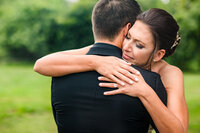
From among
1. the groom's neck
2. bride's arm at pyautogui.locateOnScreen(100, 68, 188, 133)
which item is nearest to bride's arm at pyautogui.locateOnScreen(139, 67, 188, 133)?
bride's arm at pyautogui.locateOnScreen(100, 68, 188, 133)

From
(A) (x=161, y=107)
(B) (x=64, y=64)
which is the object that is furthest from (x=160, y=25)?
(B) (x=64, y=64)

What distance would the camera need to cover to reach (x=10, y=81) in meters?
16.4

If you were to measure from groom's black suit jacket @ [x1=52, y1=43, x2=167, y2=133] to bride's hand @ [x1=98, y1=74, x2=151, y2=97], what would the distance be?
3 cm

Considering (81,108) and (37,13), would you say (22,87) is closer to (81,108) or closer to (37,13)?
(81,108)

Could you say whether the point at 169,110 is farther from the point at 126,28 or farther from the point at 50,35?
the point at 50,35

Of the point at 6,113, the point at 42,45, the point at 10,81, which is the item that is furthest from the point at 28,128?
the point at 42,45

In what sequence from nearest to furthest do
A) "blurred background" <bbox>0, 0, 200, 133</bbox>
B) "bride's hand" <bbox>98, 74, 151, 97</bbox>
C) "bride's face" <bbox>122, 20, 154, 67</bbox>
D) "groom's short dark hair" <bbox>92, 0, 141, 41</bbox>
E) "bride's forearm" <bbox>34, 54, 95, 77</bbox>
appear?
"bride's hand" <bbox>98, 74, 151, 97</bbox>, "bride's forearm" <bbox>34, 54, 95, 77</bbox>, "groom's short dark hair" <bbox>92, 0, 141, 41</bbox>, "bride's face" <bbox>122, 20, 154, 67</bbox>, "blurred background" <bbox>0, 0, 200, 133</bbox>

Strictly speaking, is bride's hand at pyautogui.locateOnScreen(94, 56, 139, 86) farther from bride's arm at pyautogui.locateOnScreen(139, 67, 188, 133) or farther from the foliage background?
the foliage background

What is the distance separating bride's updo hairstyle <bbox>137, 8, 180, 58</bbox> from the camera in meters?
2.18

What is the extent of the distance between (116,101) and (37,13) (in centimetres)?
2862

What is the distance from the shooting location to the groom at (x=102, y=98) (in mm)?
1878

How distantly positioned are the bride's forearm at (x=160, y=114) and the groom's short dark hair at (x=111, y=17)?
52 centimetres

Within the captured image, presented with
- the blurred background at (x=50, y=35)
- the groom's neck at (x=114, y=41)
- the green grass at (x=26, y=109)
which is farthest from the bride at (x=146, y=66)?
the blurred background at (x=50, y=35)

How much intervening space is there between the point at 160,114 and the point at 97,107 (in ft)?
1.36
